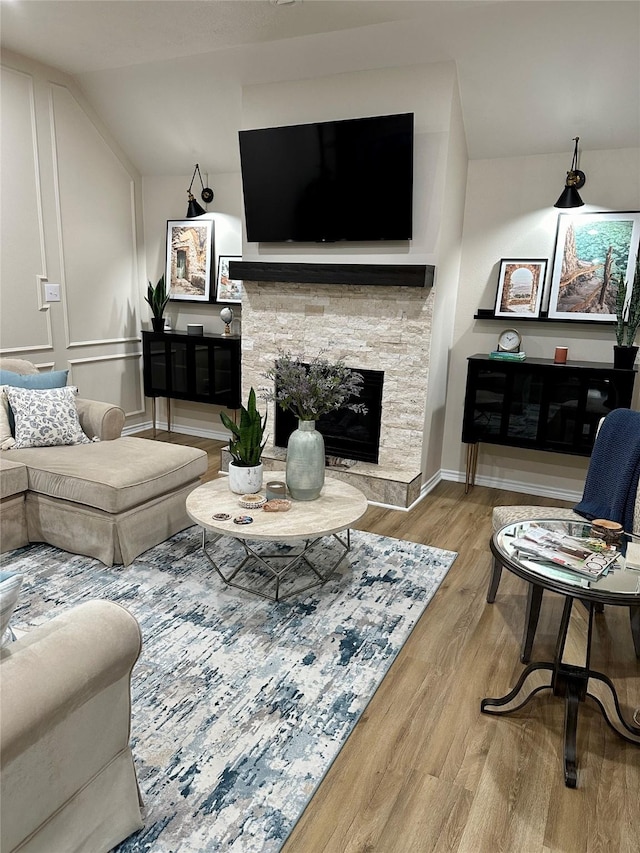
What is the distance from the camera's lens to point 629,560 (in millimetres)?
1941

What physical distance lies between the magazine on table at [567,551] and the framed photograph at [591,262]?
2291 millimetres

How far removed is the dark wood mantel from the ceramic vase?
1237 millimetres

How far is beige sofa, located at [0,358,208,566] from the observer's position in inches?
117

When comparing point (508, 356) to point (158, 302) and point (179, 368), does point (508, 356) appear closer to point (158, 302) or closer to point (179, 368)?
point (179, 368)

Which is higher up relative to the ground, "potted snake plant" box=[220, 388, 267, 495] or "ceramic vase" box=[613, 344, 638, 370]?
"ceramic vase" box=[613, 344, 638, 370]

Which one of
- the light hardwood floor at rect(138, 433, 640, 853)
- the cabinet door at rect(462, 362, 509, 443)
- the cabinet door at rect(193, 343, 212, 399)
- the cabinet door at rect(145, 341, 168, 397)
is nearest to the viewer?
the light hardwood floor at rect(138, 433, 640, 853)

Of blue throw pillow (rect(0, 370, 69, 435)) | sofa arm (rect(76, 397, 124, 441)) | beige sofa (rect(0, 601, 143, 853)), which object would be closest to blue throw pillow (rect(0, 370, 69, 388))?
blue throw pillow (rect(0, 370, 69, 435))

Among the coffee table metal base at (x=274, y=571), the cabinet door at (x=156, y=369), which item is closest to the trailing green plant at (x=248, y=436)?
the coffee table metal base at (x=274, y=571)

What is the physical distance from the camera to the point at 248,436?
280cm

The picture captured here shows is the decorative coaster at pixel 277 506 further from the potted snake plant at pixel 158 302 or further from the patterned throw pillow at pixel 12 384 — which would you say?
the potted snake plant at pixel 158 302

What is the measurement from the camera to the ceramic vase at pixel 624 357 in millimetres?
3557

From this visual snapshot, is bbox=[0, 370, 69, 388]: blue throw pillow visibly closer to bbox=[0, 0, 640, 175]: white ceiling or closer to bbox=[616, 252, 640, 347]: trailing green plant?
bbox=[0, 0, 640, 175]: white ceiling

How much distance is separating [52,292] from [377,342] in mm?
2594

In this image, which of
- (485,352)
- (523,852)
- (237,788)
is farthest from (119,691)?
(485,352)
